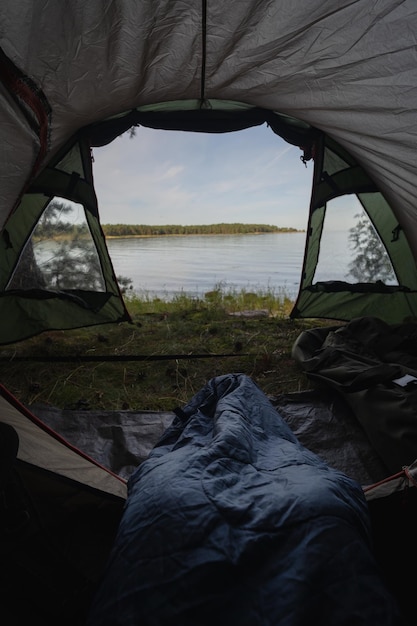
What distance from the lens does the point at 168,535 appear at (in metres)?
0.70

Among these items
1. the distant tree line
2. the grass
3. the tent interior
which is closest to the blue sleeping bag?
the tent interior

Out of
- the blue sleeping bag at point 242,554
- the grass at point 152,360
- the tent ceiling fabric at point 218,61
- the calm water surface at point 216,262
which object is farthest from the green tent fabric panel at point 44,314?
the blue sleeping bag at point 242,554

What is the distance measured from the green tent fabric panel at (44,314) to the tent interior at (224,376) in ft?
0.05

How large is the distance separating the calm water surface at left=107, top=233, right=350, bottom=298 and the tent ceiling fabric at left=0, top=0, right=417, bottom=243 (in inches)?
58.9

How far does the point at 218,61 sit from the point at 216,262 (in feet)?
23.4

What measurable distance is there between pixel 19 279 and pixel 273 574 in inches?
122

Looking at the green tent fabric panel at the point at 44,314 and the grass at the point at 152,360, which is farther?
the green tent fabric panel at the point at 44,314

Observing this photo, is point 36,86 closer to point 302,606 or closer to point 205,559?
point 205,559

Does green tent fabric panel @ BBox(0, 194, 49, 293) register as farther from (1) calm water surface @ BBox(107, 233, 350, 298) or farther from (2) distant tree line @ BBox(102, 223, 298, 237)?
(2) distant tree line @ BBox(102, 223, 298, 237)

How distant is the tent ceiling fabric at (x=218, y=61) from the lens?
141cm

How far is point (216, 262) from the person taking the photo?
360 inches

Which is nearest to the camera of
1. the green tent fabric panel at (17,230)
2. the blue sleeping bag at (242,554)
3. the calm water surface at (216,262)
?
the blue sleeping bag at (242,554)

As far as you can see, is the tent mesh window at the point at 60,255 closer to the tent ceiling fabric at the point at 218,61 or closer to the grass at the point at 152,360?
the grass at the point at 152,360

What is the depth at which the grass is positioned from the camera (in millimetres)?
2264
